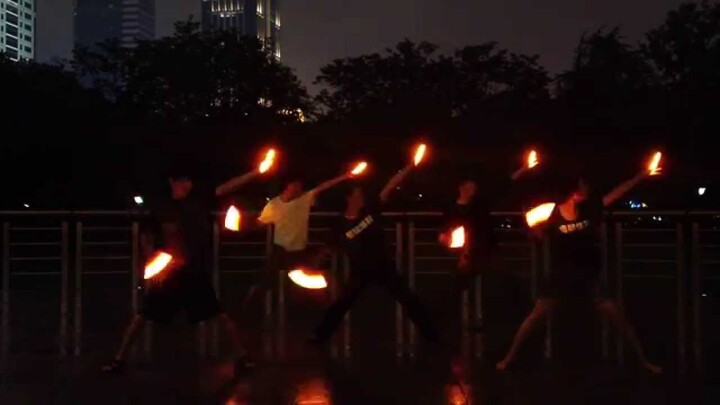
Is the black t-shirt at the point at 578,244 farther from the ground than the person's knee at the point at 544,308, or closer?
farther from the ground

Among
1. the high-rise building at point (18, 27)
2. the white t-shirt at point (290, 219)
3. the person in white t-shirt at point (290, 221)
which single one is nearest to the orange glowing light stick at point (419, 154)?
the person in white t-shirt at point (290, 221)

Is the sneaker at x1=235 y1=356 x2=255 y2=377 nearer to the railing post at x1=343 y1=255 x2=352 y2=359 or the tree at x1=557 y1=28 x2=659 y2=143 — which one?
the railing post at x1=343 y1=255 x2=352 y2=359

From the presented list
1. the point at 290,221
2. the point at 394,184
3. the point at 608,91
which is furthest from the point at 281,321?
the point at 608,91

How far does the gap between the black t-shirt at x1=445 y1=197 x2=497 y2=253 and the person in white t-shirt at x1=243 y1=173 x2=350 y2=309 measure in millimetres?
1322

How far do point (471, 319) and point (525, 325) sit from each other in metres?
2.62

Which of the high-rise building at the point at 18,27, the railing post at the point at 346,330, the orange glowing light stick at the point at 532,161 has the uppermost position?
the high-rise building at the point at 18,27

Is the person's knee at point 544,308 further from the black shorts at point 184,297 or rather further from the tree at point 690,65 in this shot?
the tree at point 690,65

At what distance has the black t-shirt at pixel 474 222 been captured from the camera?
10406 mm

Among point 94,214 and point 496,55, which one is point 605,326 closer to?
point 94,214

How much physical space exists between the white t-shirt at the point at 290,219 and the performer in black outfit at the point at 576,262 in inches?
88.1

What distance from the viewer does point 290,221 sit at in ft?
32.2

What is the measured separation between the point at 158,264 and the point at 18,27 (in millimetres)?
184940

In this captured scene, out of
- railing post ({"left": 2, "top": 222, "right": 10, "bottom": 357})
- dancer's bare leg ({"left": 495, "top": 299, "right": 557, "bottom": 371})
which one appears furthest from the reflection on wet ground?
railing post ({"left": 2, "top": 222, "right": 10, "bottom": 357})

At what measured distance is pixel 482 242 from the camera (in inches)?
411
